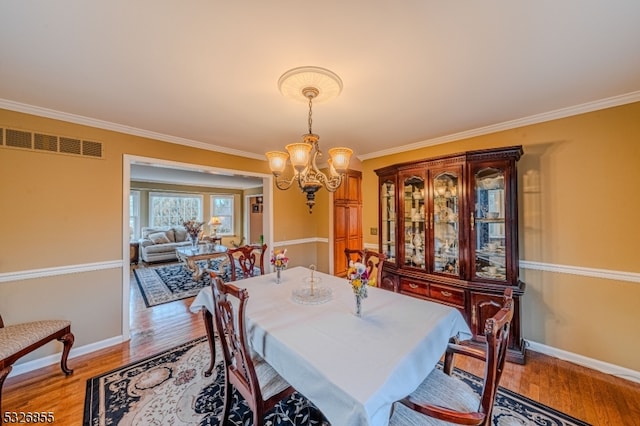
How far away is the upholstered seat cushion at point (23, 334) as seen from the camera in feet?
5.82

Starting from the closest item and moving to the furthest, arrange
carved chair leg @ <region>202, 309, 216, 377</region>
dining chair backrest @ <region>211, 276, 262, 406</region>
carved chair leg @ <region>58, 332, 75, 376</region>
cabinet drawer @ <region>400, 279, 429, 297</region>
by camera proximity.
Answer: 1. dining chair backrest @ <region>211, 276, 262, 406</region>
2. carved chair leg @ <region>202, 309, 216, 377</region>
3. carved chair leg @ <region>58, 332, 75, 376</region>
4. cabinet drawer @ <region>400, 279, 429, 297</region>

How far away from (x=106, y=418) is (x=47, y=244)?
5.91ft

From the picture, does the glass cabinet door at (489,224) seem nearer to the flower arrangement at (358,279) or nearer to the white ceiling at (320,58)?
the white ceiling at (320,58)

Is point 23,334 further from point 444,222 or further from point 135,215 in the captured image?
point 135,215

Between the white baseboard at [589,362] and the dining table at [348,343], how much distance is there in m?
1.64

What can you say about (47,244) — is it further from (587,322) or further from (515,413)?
(587,322)

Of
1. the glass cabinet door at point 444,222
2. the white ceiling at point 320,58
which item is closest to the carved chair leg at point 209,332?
the white ceiling at point 320,58

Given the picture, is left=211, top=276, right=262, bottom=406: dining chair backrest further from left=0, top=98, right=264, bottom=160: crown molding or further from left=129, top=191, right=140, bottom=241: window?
left=129, top=191, right=140, bottom=241: window

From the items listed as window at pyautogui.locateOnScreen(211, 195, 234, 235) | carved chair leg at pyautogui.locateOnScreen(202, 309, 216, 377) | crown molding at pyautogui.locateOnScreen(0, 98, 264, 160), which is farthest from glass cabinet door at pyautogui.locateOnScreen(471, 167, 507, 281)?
window at pyautogui.locateOnScreen(211, 195, 234, 235)

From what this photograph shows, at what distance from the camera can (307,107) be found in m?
2.31

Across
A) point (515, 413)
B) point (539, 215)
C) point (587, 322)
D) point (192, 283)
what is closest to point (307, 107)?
point (539, 215)

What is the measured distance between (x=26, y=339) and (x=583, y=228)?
496cm

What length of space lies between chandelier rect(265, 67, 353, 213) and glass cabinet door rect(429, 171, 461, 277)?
1496 millimetres

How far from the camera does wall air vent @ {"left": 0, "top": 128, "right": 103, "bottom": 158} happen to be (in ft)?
7.35
